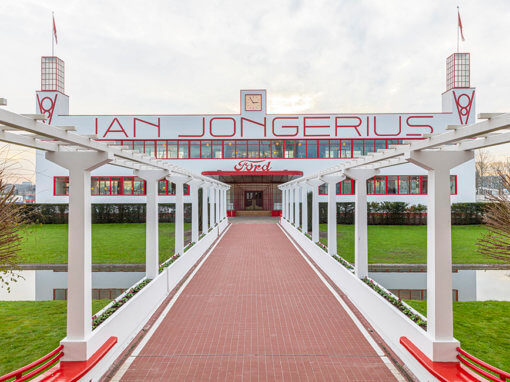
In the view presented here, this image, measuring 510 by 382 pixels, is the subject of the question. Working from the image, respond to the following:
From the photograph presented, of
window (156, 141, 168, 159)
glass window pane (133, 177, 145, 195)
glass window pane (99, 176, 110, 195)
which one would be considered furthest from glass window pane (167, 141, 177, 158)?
glass window pane (99, 176, 110, 195)

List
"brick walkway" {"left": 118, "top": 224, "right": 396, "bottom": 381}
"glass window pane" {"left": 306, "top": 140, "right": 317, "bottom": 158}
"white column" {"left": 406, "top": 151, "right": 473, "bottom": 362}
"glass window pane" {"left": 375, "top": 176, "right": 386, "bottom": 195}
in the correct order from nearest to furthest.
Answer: "white column" {"left": 406, "top": 151, "right": 473, "bottom": 362}, "brick walkway" {"left": 118, "top": 224, "right": 396, "bottom": 381}, "glass window pane" {"left": 375, "top": 176, "right": 386, "bottom": 195}, "glass window pane" {"left": 306, "top": 140, "right": 317, "bottom": 158}

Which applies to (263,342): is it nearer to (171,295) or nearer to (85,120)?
(171,295)

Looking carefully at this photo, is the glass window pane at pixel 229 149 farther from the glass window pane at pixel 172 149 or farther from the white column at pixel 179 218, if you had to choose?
the white column at pixel 179 218

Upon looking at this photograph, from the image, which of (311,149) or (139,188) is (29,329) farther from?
(311,149)

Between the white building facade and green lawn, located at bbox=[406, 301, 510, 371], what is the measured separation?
23.4 meters

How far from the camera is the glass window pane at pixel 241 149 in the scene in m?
32.6

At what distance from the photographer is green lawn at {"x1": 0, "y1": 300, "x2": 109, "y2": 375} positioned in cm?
577

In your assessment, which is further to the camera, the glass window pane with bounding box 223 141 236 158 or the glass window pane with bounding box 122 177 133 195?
the glass window pane with bounding box 223 141 236 158

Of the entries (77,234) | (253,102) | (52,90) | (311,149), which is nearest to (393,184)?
(311,149)

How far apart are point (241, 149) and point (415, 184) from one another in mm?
16954

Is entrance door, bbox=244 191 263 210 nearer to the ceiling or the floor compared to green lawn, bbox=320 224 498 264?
nearer to the ceiling

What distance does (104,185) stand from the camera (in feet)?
104

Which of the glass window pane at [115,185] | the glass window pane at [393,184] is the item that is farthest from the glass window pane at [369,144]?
the glass window pane at [115,185]

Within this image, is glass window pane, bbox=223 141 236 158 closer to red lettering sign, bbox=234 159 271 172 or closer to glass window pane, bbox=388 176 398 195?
red lettering sign, bbox=234 159 271 172
